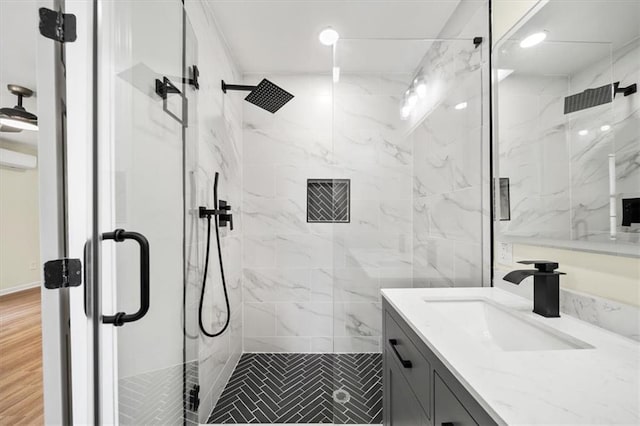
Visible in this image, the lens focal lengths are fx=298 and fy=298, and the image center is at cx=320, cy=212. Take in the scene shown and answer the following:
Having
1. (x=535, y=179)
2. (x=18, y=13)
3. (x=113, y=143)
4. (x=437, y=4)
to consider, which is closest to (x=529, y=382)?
(x=535, y=179)

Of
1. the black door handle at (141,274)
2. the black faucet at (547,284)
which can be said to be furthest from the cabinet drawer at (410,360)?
the black door handle at (141,274)

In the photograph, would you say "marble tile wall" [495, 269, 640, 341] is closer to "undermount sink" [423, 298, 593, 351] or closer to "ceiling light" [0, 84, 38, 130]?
"undermount sink" [423, 298, 593, 351]

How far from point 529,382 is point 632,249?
55 centimetres

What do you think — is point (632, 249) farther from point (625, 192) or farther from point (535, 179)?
point (535, 179)

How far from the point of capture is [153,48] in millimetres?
1188

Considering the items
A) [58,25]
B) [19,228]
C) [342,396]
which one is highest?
[58,25]

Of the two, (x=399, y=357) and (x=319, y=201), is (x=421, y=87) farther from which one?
(x=399, y=357)

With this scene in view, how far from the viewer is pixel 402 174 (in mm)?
1770

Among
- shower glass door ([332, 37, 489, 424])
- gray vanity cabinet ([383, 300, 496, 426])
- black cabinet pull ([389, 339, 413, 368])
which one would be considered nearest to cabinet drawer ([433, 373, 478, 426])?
gray vanity cabinet ([383, 300, 496, 426])

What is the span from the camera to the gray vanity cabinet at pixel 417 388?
72cm

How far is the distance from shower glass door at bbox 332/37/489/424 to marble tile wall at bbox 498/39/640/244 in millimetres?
266

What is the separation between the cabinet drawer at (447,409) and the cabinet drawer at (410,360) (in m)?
0.05

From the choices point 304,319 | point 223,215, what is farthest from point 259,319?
point 223,215

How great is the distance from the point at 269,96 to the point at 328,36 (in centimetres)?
61
